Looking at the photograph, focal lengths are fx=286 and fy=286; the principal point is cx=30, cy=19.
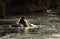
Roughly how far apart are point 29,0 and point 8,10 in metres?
9.22

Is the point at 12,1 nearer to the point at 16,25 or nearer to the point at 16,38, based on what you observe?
the point at 16,25

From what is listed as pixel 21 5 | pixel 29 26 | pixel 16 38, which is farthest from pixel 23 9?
pixel 16 38

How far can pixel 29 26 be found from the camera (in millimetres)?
24828

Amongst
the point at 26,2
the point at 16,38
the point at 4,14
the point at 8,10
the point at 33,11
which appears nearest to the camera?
the point at 16,38

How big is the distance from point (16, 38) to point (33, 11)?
1054 inches

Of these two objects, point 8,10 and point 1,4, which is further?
point 8,10

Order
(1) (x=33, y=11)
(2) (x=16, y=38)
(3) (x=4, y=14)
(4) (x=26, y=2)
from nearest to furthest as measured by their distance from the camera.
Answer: (2) (x=16, y=38)
(3) (x=4, y=14)
(1) (x=33, y=11)
(4) (x=26, y=2)

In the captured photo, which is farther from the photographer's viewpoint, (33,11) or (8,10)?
(33,11)

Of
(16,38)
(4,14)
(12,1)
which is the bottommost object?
(16,38)

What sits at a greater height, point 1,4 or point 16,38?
point 1,4

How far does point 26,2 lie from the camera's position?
48.2 m

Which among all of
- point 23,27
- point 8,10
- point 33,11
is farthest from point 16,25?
point 33,11

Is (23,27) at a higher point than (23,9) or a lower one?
lower

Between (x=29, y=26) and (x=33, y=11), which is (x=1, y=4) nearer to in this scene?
(x=33, y=11)
